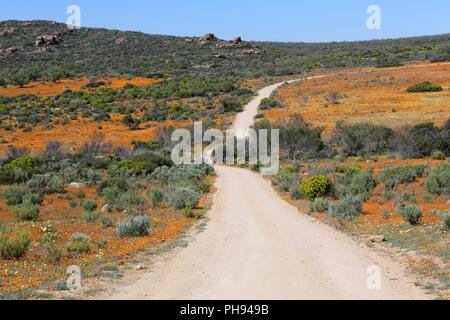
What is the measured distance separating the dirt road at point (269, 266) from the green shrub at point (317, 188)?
10.4 ft

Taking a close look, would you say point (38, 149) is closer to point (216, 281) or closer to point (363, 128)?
point (363, 128)

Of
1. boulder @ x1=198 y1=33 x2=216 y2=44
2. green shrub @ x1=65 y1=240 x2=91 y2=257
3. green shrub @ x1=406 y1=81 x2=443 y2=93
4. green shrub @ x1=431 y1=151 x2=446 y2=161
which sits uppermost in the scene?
boulder @ x1=198 y1=33 x2=216 y2=44

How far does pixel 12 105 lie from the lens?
199 ft

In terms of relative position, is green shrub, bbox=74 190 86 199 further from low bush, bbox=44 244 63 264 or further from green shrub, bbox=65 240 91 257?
low bush, bbox=44 244 63 264

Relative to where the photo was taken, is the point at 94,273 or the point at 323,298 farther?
the point at 94,273

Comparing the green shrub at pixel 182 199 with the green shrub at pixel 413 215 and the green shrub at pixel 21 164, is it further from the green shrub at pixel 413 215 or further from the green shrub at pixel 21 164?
the green shrub at pixel 21 164

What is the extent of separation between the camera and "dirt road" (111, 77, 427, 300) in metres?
8.24

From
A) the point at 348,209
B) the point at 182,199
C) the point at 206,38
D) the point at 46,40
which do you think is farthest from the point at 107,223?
the point at 206,38

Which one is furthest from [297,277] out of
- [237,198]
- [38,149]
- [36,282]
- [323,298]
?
[38,149]

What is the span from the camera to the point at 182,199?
18.4m

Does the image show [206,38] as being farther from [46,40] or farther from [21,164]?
[21,164]

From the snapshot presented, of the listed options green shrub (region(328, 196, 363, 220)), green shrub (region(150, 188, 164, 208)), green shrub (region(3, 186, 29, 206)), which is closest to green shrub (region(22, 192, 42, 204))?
green shrub (region(3, 186, 29, 206))

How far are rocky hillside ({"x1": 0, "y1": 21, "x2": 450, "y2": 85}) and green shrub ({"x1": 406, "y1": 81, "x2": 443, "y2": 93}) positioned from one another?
24.2 metres
